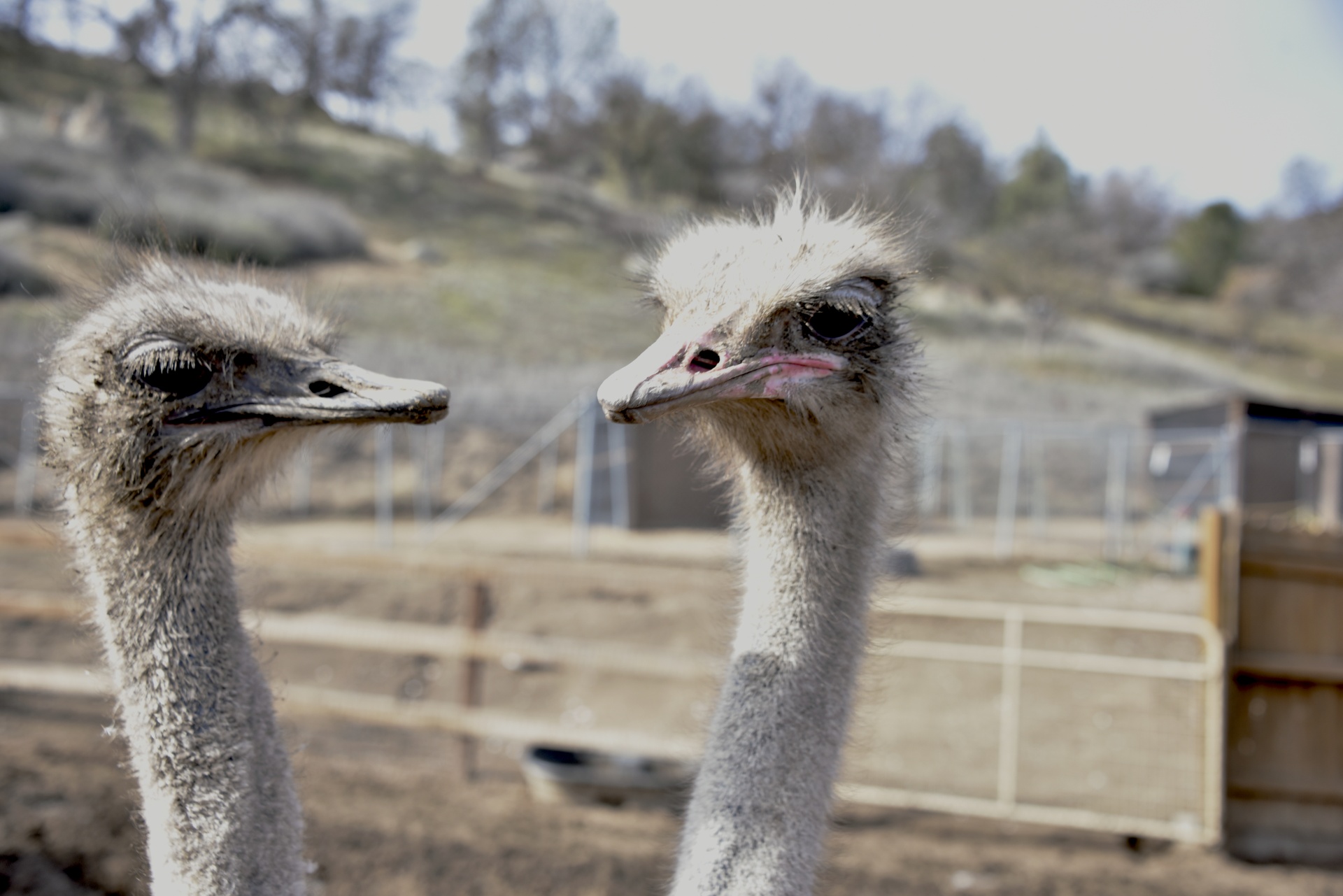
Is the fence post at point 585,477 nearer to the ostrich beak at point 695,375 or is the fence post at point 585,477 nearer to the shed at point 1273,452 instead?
the shed at point 1273,452

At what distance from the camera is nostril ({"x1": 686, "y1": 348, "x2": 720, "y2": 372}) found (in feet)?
4.68

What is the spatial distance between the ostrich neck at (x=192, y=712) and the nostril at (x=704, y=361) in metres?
0.85

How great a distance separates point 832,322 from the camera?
1583mm

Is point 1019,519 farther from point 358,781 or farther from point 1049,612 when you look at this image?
point 358,781

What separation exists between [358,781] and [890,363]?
14.1 ft

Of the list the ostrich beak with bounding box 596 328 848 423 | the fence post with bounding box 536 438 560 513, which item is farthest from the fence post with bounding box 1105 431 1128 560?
the ostrich beak with bounding box 596 328 848 423

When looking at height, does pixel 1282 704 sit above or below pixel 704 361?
below

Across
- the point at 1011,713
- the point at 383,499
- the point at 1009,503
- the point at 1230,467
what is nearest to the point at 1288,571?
the point at 1011,713

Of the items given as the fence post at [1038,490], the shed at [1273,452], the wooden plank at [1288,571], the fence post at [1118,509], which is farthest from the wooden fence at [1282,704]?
the fence post at [1038,490]

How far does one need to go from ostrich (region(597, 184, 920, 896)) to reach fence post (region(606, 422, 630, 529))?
35.0 feet

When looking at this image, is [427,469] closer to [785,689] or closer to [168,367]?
[168,367]

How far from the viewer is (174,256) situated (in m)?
1.88

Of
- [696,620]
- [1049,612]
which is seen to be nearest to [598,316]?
[696,620]

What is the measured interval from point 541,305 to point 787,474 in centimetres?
2696
